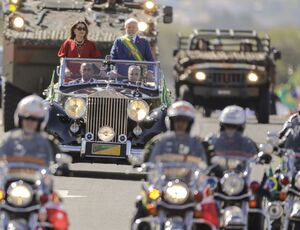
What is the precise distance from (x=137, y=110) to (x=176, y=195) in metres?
8.91

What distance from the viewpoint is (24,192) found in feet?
40.7

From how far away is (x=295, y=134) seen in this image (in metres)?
14.9

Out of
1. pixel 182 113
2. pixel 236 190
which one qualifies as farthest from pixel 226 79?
pixel 182 113

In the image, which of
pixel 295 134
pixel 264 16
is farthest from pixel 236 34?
pixel 295 134

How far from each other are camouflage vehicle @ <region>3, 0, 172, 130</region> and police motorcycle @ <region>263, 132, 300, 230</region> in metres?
13.6

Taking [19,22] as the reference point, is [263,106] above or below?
below

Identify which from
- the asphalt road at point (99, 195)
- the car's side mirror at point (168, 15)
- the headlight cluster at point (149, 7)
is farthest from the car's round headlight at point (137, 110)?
the headlight cluster at point (149, 7)

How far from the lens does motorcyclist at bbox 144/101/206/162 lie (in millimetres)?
13000

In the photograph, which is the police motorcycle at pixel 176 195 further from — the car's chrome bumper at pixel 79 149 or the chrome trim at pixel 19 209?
the car's chrome bumper at pixel 79 149

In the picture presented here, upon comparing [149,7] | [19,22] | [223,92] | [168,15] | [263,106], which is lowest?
[263,106]

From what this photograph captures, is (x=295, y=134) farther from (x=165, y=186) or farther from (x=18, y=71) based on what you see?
(x=18, y=71)

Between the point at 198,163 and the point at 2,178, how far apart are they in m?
1.53

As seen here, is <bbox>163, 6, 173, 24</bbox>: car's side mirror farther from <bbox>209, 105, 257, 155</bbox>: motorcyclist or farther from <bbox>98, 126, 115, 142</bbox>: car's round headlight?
<bbox>209, 105, 257, 155</bbox>: motorcyclist

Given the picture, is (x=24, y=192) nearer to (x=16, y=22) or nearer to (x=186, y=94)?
(x=16, y=22)
